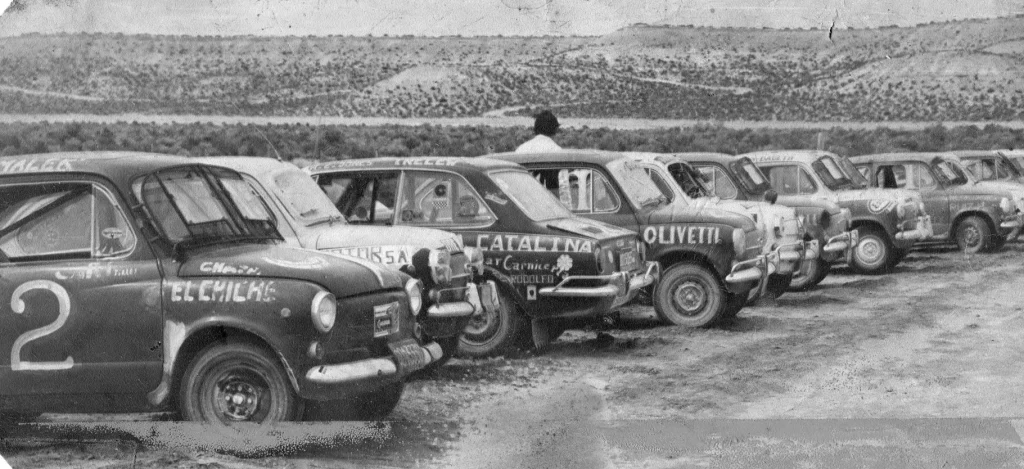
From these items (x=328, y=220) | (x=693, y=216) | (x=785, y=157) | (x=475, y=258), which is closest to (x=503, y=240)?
(x=475, y=258)

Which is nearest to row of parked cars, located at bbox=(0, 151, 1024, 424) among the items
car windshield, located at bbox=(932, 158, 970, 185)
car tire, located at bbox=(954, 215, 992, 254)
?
car tire, located at bbox=(954, 215, 992, 254)

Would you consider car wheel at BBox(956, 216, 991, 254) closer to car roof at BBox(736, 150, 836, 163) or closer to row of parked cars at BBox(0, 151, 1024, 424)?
row of parked cars at BBox(0, 151, 1024, 424)

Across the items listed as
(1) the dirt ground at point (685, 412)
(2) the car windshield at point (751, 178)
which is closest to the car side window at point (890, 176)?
(2) the car windshield at point (751, 178)

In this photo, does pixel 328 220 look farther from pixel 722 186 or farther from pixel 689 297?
pixel 722 186

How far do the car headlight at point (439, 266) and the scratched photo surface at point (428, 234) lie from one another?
0.02 m

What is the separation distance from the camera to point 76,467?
5355mm

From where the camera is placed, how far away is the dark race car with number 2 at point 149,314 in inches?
204

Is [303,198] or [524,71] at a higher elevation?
[524,71]

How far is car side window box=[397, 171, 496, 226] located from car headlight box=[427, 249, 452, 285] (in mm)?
1221

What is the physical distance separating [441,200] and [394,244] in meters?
1.21

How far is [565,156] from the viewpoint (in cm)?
887

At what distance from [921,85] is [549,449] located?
7.82ft

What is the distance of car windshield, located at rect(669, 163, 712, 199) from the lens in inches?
407

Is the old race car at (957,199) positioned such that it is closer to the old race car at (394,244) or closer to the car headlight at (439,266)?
the old race car at (394,244)
